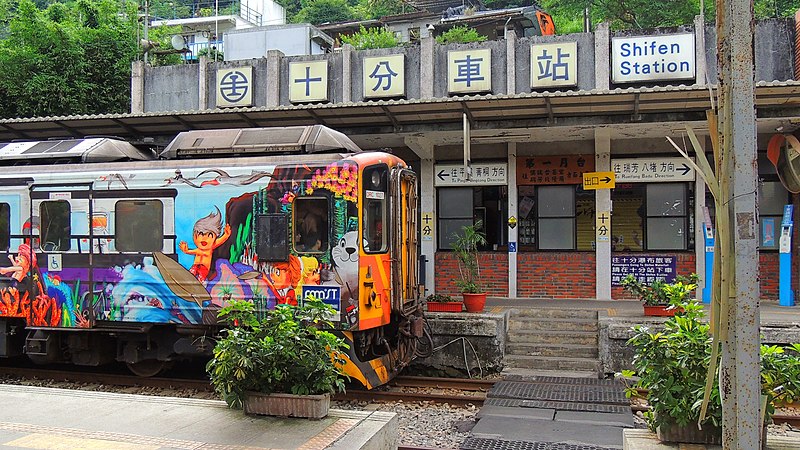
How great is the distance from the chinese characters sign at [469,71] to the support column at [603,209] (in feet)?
8.27

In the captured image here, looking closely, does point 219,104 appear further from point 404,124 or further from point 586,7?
point 586,7

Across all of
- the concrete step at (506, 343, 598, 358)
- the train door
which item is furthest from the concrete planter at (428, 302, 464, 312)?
the train door

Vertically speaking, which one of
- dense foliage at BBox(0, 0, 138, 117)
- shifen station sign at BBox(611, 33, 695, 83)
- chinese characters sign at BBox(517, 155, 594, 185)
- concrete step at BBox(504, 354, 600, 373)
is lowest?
concrete step at BBox(504, 354, 600, 373)

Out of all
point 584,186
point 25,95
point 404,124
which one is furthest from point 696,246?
point 25,95

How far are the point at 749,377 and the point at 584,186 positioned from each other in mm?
9495

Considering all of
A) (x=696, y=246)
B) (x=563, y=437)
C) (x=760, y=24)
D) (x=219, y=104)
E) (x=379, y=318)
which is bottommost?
(x=563, y=437)

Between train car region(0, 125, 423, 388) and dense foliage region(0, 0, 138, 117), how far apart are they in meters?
13.1

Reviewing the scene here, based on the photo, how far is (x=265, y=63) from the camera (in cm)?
1462

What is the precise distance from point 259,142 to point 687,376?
5497 millimetres

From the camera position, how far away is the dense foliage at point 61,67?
20359 millimetres

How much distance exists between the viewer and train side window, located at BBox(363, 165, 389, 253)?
7.38 m

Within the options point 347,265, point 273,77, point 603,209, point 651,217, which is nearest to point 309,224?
point 347,265

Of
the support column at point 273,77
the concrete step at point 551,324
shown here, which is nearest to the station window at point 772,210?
the concrete step at point 551,324

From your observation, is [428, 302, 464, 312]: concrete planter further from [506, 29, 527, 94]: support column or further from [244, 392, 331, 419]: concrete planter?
[244, 392, 331, 419]: concrete planter
